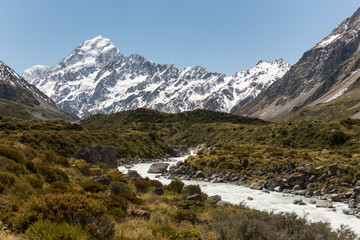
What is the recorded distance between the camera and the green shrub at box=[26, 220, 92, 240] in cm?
613

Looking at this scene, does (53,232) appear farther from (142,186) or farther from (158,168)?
(158,168)

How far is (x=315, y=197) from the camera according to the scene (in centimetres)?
2408

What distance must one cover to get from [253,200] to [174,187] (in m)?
8.83

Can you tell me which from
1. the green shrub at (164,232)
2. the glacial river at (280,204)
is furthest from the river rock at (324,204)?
the green shrub at (164,232)

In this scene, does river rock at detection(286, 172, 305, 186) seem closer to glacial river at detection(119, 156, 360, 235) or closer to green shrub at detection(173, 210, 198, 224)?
glacial river at detection(119, 156, 360, 235)

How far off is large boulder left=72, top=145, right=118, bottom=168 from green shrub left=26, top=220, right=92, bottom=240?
34273 mm

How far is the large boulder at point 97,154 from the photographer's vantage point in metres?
39.3

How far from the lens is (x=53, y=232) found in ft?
20.3

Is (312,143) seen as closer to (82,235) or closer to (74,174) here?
(74,174)

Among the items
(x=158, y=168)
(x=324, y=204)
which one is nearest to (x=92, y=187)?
(x=324, y=204)

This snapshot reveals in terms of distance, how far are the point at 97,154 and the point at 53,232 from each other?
3715 centimetres

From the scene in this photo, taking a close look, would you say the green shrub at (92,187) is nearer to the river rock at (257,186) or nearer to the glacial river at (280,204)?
the glacial river at (280,204)

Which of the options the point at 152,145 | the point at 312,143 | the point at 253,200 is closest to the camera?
the point at 253,200

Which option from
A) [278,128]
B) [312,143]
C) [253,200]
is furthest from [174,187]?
[278,128]
